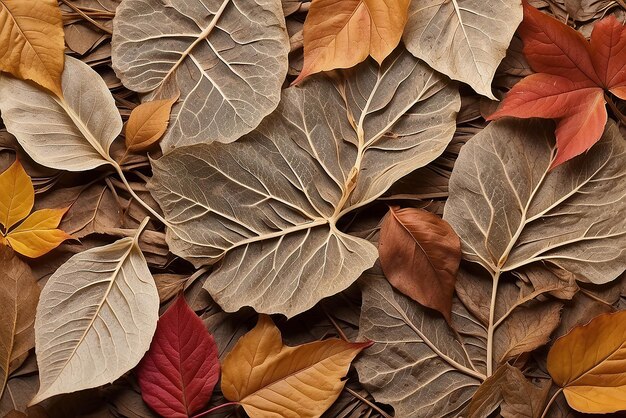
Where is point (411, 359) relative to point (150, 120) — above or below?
below

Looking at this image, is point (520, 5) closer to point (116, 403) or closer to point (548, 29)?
point (548, 29)

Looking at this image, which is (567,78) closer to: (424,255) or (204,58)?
(424,255)

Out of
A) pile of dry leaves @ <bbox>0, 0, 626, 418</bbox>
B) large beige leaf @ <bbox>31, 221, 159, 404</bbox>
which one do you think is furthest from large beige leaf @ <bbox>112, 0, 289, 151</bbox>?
large beige leaf @ <bbox>31, 221, 159, 404</bbox>

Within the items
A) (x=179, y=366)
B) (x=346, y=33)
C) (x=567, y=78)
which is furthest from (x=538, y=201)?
(x=179, y=366)

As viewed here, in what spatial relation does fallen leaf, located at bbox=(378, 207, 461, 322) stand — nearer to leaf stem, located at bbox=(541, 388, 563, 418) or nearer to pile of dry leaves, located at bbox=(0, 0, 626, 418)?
pile of dry leaves, located at bbox=(0, 0, 626, 418)

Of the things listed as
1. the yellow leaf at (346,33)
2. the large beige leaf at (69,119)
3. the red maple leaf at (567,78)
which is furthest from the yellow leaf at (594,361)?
the large beige leaf at (69,119)

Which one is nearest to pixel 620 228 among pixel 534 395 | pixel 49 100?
pixel 534 395
